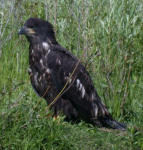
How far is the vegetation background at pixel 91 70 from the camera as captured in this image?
4086 mm

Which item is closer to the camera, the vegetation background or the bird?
the vegetation background

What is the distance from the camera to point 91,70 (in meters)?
6.25

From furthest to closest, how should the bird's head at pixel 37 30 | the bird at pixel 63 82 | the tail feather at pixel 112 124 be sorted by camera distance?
1. the bird's head at pixel 37 30
2. the bird at pixel 63 82
3. the tail feather at pixel 112 124

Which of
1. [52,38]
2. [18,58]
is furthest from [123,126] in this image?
[18,58]

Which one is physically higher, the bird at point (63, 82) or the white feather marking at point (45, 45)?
the white feather marking at point (45, 45)

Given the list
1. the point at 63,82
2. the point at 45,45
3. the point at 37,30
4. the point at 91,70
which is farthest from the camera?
the point at 91,70

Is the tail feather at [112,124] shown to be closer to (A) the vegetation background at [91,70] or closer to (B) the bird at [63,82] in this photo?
(B) the bird at [63,82]

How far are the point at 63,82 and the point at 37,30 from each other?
2.84 ft

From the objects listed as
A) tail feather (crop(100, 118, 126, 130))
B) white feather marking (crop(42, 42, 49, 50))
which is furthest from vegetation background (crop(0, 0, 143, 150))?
white feather marking (crop(42, 42, 49, 50))

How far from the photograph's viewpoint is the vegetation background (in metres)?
4.09

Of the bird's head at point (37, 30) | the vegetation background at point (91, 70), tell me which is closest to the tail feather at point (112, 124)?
the vegetation background at point (91, 70)

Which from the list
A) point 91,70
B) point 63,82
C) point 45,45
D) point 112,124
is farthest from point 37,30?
point 112,124

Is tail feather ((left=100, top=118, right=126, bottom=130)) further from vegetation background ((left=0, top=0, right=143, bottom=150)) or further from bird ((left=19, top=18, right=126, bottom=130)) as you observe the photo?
vegetation background ((left=0, top=0, right=143, bottom=150))

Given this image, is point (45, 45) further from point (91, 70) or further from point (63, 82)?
point (91, 70)
